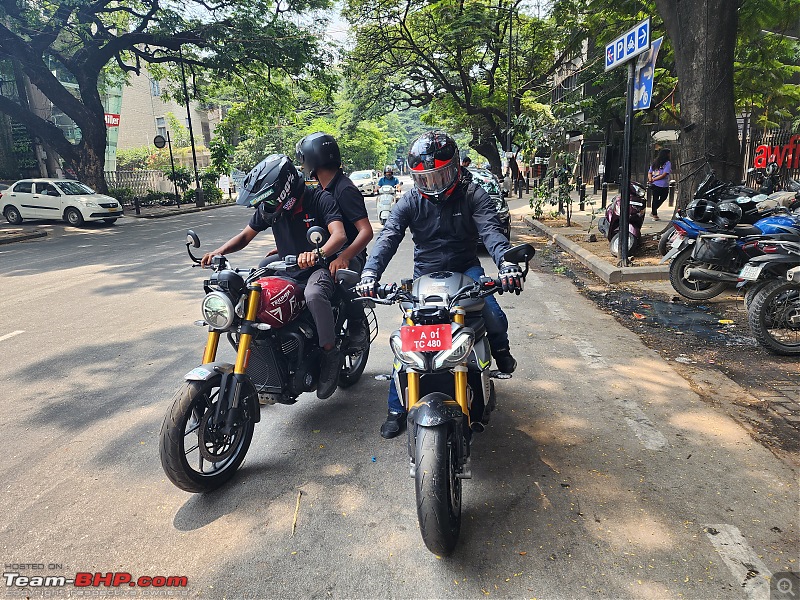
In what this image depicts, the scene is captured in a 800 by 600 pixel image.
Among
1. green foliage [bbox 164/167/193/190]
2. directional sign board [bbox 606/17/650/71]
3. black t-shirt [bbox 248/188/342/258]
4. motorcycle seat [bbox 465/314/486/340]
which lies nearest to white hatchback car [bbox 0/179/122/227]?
green foliage [bbox 164/167/193/190]

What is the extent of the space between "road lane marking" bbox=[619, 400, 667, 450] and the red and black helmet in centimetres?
201

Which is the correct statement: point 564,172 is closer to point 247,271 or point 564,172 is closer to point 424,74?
point 247,271

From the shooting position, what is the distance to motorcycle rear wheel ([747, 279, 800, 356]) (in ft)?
16.1

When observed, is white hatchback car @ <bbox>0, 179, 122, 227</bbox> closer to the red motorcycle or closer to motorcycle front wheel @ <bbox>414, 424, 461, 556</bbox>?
the red motorcycle

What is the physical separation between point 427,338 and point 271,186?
158 cm

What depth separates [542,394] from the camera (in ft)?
14.3

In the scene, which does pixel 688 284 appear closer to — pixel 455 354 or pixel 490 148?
pixel 455 354

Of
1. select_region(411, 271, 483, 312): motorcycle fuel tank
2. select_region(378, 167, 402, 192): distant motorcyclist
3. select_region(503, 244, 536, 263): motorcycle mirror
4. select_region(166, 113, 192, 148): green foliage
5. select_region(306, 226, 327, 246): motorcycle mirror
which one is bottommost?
select_region(411, 271, 483, 312): motorcycle fuel tank

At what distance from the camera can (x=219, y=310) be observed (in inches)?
122

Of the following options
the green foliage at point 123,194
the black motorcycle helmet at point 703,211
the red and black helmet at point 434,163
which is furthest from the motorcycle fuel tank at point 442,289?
the green foliage at point 123,194

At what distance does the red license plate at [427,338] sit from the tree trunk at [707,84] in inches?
302

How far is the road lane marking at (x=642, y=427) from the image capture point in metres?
3.54

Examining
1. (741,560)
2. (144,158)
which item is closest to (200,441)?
(741,560)

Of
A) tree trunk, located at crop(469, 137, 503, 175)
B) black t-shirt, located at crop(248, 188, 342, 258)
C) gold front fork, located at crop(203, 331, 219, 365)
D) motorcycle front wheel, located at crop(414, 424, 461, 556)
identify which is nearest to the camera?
motorcycle front wheel, located at crop(414, 424, 461, 556)
